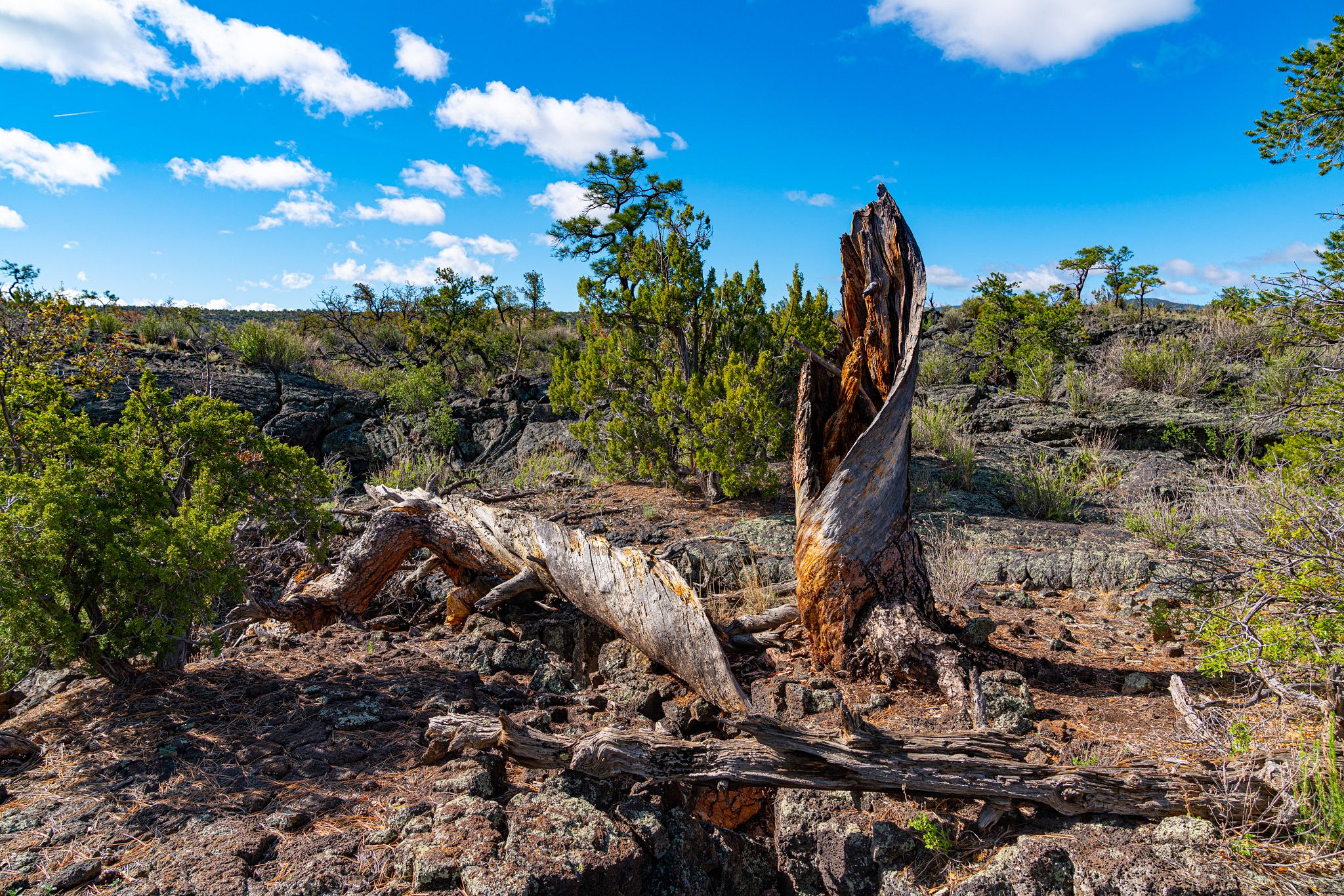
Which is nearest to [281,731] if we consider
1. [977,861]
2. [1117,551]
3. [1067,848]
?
[977,861]

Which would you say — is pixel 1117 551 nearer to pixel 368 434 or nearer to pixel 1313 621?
pixel 1313 621

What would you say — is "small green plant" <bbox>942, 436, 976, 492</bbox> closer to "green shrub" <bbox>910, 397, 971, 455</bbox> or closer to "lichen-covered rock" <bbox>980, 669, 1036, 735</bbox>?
"green shrub" <bbox>910, 397, 971, 455</bbox>

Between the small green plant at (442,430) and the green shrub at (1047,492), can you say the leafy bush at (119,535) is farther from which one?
the small green plant at (442,430)

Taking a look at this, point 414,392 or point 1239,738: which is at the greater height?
point 414,392

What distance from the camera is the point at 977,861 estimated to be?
2.42 metres

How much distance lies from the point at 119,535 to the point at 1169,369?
43.9ft

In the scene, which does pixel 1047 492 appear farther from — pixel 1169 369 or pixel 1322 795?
pixel 1169 369

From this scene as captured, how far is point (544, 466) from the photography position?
9.88 metres

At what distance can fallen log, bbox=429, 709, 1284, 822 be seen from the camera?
93.6 inches

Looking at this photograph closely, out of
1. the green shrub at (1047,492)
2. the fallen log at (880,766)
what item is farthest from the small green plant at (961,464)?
the fallen log at (880,766)

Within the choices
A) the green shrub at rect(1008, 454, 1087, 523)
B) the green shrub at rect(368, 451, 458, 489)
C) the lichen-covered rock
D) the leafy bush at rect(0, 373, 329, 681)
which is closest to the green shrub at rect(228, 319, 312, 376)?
the green shrub at rect(368, 451, 458, 489)

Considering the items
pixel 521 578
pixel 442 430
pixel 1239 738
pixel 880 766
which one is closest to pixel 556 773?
pixel 880 766

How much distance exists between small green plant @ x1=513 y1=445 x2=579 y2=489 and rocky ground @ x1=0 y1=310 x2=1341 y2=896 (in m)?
3.94

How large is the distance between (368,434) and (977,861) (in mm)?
12218
